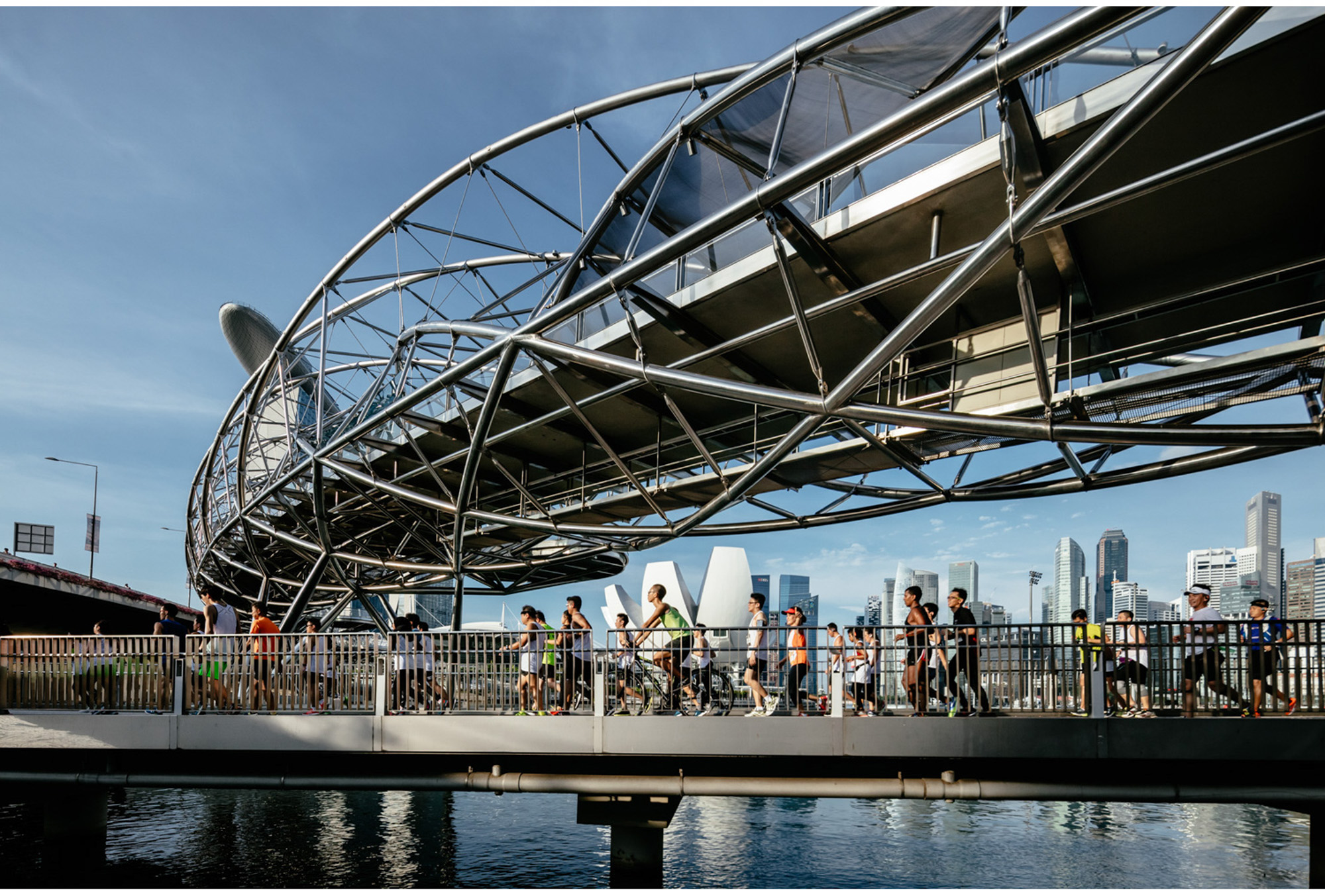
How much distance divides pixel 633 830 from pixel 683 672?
95.9 inches

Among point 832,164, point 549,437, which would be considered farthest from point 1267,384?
point 549,437

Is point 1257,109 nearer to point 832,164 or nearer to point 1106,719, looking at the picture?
point 832,164

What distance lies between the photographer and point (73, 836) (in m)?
A: 15.9

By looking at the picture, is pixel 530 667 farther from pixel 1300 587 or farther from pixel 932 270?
pixel 1300 587

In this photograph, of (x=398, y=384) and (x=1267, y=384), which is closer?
(x=1267, y=384)

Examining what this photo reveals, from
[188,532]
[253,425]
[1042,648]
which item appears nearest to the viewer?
[1042,648]

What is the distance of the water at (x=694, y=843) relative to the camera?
58.0ft

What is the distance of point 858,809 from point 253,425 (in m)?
28.2

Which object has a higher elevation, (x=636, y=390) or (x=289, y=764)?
(x=636, y=390)

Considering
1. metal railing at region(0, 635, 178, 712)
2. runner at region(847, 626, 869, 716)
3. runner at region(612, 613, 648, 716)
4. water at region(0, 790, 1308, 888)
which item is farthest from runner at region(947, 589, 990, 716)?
metal railing at region(0, 635, 178, 712)

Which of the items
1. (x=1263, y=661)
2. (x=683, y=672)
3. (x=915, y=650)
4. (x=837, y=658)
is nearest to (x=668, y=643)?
(x=683, y=672)

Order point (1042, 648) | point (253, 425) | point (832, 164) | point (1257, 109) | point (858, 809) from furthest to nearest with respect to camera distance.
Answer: point (253, 425) → point (858, 809) → point (1042, 648) → point (832, 164) → point (1257, 109)

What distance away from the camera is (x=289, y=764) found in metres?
13.6

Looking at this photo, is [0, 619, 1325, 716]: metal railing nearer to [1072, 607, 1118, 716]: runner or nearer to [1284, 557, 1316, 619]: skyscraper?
[1072, 607, 1118, 716]: runner
